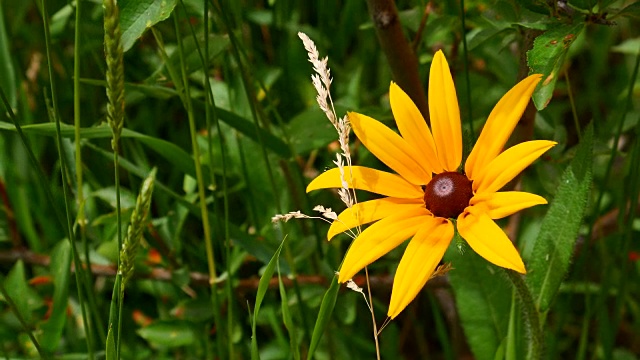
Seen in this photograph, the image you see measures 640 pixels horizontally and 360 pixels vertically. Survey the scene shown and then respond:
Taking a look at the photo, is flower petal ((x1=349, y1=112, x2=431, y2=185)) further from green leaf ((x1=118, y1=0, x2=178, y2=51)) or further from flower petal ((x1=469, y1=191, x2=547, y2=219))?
green leaf ((x1=118, y1=0, x2=178, y2=51))

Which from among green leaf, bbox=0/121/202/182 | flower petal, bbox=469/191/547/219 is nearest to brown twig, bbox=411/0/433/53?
green leaf, bbox=0/121/202/182

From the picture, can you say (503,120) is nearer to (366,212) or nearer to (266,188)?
(366,212)

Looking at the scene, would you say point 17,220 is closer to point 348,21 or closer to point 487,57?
point 348,21

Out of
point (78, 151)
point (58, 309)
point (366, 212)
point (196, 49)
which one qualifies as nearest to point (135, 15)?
point (78, 151)

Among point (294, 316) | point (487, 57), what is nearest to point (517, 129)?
point (487, 57)

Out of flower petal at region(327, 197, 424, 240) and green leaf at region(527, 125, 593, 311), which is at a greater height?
flower petal at region(327, 197, 424, 240)

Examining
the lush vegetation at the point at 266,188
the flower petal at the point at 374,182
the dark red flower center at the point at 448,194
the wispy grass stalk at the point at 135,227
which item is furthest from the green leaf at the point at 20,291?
the dark red flower center at the point at 448,194
